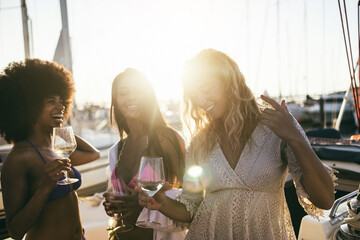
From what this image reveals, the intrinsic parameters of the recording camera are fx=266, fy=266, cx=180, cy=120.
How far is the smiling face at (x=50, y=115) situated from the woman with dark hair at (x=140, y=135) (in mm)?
448

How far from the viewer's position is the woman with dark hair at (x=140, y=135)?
1979mm

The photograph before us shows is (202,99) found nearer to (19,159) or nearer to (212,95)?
(212,95)

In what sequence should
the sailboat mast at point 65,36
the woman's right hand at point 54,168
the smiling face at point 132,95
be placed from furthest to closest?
the sailboat mast at point 65,36 < the smiling face at point 132,95 < the woman's right hand at point 54,168

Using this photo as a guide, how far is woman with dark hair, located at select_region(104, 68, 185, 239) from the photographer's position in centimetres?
198

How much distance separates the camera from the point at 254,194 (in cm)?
132

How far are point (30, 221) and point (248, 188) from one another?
125 centimetres

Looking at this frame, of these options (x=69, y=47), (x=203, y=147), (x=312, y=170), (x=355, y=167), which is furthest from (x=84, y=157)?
(x=69, y=47)

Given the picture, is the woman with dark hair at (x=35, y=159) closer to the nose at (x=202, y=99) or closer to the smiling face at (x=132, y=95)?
the smiling face at (x=132, y=95)

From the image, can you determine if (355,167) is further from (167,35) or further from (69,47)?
(167,35)

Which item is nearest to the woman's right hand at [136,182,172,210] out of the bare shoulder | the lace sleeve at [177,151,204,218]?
the lace sleeve at [177,151,204,218]

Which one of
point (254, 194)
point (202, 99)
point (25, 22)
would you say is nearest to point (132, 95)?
point (202, 99)

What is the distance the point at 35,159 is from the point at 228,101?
127 cm

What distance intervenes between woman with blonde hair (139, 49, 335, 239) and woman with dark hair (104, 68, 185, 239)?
40 cm

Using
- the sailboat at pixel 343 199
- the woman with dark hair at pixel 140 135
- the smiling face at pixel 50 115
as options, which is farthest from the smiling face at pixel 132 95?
the sailboat at pixel 343 199
